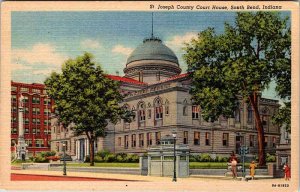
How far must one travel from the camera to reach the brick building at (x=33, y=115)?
32.1m

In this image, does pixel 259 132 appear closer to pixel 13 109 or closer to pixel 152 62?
pixel 152 62

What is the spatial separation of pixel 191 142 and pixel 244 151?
3.07m

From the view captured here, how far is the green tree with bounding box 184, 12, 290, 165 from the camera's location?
102 feet

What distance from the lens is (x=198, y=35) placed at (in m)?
31.1

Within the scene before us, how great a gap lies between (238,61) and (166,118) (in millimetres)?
4431

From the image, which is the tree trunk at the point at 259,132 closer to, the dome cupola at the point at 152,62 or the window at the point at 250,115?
the window at the point at 250,115

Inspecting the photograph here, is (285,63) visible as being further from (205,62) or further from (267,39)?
(205,62)

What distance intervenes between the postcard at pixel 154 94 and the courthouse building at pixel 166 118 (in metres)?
0.06

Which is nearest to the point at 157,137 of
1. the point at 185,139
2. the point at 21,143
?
the point at 185,139

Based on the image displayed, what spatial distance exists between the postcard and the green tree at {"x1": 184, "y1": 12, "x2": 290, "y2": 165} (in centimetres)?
5

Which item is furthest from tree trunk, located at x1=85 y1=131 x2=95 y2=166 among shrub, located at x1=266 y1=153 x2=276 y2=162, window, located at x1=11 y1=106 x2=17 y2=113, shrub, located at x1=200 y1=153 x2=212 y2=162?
shrub, located at x1=266 y1=153 x2=276 y2=162

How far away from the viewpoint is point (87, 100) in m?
34.4

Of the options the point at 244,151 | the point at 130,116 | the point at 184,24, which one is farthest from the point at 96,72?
the point at 244,151

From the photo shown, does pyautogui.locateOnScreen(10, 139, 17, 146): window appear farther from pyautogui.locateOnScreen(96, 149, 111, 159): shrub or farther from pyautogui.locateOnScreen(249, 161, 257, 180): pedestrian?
pyautogui.locateOnScreen(249, 161, 257, 180): pedestrian
